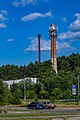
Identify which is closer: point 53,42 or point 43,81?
point 43,81

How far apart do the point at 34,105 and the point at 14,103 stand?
2174 centimetres

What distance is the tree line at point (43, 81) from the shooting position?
83.8 metres

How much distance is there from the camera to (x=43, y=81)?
125625mm

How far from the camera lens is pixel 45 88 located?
A: 120125mm

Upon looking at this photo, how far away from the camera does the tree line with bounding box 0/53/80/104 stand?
8376cm

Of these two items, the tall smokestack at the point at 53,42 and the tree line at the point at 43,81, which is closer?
the tree line at the point at 43,81

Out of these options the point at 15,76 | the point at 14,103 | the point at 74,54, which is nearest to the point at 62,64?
the point at 74,54

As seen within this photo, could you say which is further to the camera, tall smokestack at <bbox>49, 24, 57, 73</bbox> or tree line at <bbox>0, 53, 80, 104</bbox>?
tall smokestack at <bbox>49, 24, 57, 73</bbox>

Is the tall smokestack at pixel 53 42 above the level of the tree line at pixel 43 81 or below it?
above

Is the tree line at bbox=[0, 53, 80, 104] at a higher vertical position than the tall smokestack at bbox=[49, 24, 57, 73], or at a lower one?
lower

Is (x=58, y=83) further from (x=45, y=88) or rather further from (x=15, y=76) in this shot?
(x=15, y=76)

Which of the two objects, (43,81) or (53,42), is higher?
(53,42)

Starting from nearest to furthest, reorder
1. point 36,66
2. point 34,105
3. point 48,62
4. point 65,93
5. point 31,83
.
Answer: point 34,105 → point 65,93 → point 31,83 → point 48,62 → point 36,66

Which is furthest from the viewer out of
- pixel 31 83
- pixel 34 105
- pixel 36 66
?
pixel 36 66
